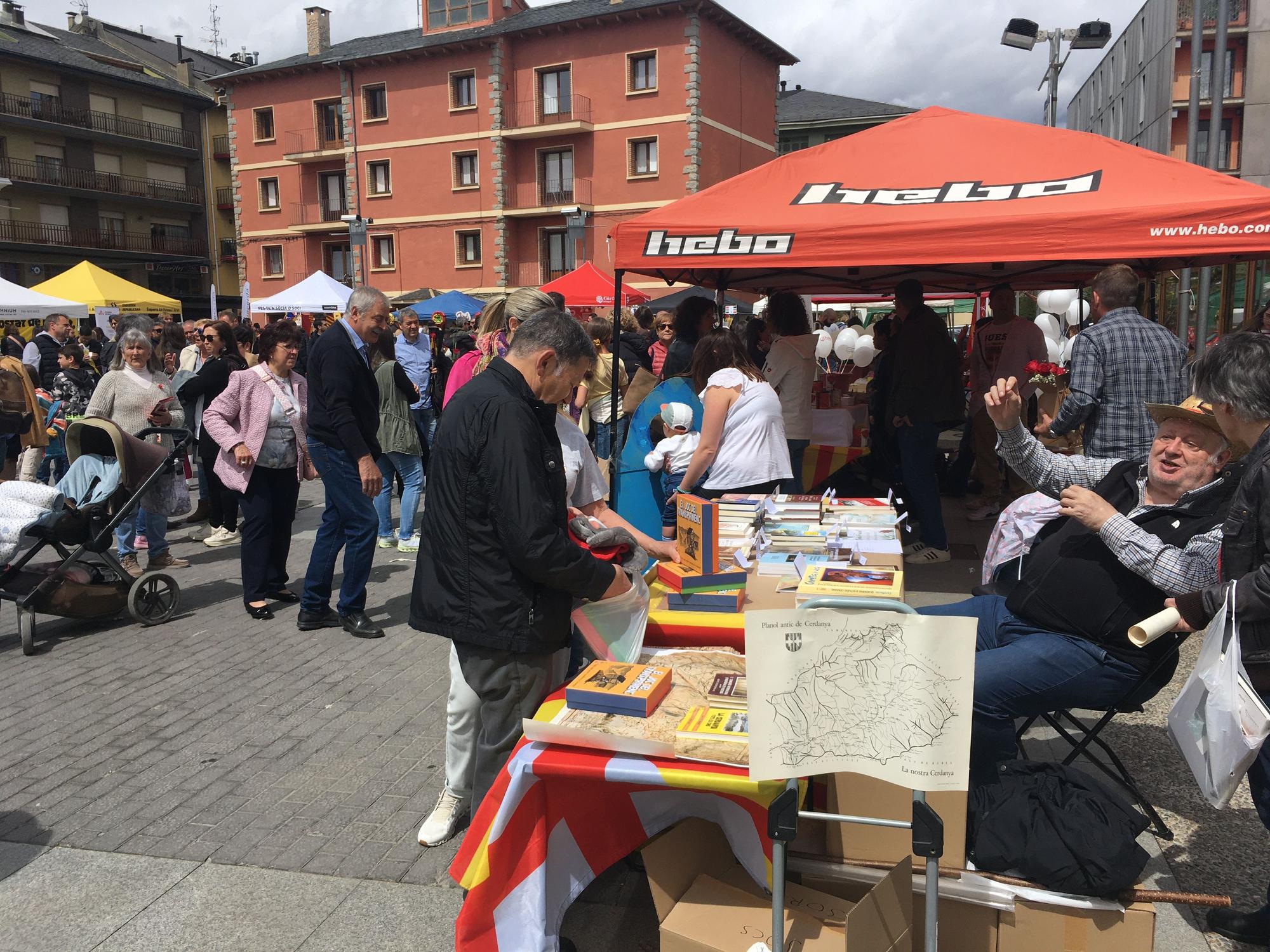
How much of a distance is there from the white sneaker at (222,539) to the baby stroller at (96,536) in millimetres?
1963

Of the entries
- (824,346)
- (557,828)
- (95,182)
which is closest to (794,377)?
(557,828)

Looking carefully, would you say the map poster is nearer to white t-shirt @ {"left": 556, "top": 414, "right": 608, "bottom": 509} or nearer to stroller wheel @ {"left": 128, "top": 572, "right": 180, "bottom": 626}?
white t-shirt @ {"left": 556, "top": 414, "right": 608, "bottom": 509}

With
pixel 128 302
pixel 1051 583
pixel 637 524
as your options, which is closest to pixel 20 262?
pixel 128 302

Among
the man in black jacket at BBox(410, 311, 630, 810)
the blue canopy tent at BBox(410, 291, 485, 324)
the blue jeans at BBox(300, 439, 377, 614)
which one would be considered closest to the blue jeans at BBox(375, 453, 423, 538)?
the blue jeans at BBox(300, 439, 377, 614)

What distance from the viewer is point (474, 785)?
2.88 m

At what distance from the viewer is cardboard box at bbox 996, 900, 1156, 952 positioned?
2277 mm

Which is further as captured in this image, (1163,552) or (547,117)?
(547,117)

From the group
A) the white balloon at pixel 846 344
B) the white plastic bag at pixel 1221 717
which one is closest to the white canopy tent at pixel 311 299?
the white balloon at pixel 846 344

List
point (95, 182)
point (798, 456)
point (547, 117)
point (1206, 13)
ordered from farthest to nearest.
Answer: point (95, 182) → point (547, 117) → point (1206, 13) → point (798, 456)

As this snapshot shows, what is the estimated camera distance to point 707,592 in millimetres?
3273

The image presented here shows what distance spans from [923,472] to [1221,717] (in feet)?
14.5

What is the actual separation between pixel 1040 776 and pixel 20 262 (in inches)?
1917

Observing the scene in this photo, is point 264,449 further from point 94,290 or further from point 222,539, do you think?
point 94,290

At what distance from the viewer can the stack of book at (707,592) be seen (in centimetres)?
318
